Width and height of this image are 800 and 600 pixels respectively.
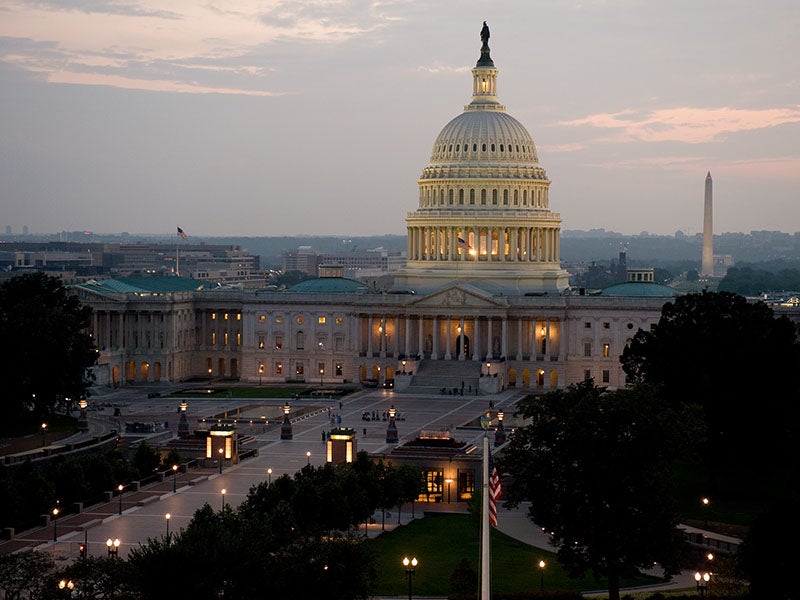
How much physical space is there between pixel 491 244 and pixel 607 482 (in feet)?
379

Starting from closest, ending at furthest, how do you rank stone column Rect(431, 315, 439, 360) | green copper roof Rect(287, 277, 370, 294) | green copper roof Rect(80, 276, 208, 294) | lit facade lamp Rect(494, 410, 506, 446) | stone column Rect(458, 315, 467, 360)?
1. lit facade lamp Rect(494, 410, 506, 446)
2. stone column Rect(458, 315, 467, 360)
3. stone column Rect(431, 315, 439, 360)
4. green copper roof Rect(80, 276, 208, 294)
5. green copper roof Rect(287, 277, 370, 294)

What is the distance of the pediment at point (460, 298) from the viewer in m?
174

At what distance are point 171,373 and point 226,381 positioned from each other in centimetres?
627

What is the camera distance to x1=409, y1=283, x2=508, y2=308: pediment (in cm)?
17412

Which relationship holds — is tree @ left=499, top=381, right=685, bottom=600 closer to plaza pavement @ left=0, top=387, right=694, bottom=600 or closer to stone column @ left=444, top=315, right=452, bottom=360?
plaza pavement @ left=0, top=387, right=694, bottom=600

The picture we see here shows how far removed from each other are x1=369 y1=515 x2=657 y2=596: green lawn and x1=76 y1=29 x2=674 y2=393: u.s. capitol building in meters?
70.9

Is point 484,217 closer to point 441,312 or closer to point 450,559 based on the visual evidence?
point 441,312

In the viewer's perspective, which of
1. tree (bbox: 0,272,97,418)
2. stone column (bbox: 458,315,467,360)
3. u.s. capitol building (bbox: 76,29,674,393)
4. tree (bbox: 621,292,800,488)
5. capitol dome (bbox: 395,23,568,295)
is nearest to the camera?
tree (bbox: 621,292,800,488)

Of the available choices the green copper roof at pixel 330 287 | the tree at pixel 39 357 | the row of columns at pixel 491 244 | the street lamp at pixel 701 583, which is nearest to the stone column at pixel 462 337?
the green copper roof at pixel 330 287

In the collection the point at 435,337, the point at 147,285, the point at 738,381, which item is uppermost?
the point at 147,285

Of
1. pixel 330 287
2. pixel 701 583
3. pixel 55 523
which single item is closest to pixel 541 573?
pixel 701 583

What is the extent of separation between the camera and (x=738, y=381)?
104 m

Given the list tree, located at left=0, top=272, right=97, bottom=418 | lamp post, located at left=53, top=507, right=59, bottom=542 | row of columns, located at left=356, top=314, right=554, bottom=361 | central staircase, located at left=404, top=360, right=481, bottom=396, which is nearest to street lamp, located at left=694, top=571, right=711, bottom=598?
lamp post, located at left=53, top=507, right=59, bottom=542

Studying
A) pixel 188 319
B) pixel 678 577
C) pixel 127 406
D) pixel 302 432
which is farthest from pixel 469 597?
pixel 188 319
